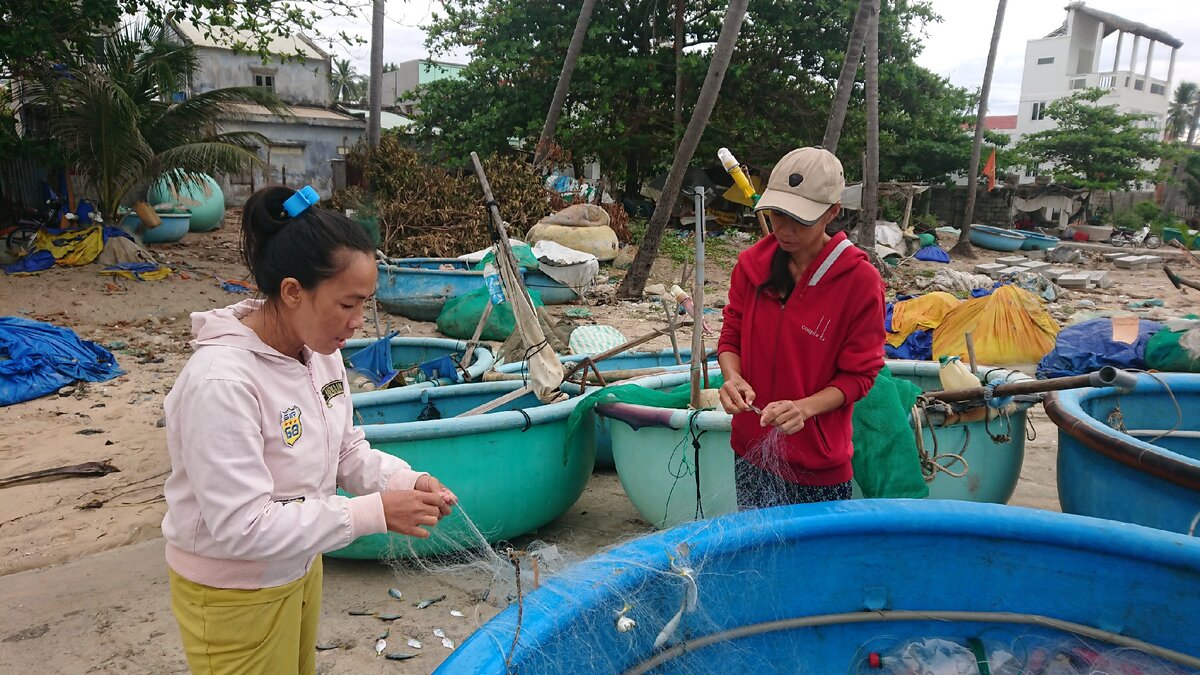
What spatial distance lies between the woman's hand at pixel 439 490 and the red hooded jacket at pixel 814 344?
1.09 m

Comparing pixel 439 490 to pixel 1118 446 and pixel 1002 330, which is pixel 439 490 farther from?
pixel 1002 330

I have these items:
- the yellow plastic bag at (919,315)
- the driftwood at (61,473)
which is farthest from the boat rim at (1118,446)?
the yellow plastic bag at (919,315)

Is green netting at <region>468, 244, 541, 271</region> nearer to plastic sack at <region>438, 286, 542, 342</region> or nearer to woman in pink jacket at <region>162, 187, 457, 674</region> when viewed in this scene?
plastic sack at <region>438, 286, 542, 342</region>

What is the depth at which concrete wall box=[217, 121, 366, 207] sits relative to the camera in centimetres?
2253

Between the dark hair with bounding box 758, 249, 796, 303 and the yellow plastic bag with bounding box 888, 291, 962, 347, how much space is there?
7.10 meters

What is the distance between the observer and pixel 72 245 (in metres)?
11.1

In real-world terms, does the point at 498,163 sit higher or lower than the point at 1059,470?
higher

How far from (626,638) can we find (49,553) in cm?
345

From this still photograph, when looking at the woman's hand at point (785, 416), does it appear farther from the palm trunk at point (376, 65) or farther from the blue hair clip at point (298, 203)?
the palm trunk at point (376, 65)

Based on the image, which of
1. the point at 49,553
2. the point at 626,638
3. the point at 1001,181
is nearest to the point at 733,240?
the point at 1001,181

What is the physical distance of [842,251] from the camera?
2.18 m

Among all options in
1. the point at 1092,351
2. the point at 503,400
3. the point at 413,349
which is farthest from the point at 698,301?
the point at 1092,351

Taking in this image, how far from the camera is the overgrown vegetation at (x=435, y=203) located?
1256 centimetres

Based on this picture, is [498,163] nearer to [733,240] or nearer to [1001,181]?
[733,240]
